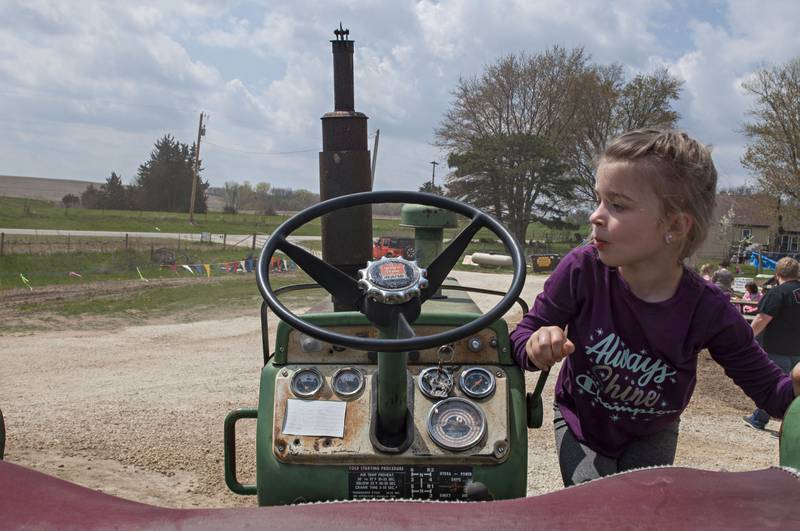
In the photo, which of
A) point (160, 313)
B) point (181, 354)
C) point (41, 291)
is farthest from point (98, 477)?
point (41, 291)

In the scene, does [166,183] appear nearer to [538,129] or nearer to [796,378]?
[538,129]

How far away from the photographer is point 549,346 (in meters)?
1.87

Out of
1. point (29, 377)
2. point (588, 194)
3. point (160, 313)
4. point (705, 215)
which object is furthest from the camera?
point (588, 194)

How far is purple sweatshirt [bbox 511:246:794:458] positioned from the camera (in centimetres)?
203

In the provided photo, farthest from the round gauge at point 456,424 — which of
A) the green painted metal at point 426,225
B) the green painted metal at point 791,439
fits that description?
the green painted metal at point 426,225

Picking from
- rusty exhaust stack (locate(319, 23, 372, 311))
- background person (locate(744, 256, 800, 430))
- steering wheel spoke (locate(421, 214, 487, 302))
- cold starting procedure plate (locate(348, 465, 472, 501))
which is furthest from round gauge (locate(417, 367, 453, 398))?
background person (locate(744, 256, 800, 430))

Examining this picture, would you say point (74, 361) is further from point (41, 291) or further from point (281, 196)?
point (281, 196)

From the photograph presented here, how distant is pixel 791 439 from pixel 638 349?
2.91 ft

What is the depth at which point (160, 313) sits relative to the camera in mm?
12852

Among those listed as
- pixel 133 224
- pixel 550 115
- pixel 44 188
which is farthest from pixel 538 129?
pixel 44 188

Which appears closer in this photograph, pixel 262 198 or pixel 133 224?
pixel 133 224

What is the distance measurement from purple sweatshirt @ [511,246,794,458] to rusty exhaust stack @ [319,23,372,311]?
2.83 m

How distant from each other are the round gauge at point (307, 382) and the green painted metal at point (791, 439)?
1.46 metres

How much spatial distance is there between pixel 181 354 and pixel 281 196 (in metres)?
61.7
